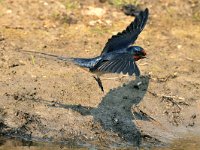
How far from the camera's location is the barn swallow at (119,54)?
637 cm

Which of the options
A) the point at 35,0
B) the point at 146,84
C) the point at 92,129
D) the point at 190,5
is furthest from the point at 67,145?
the point at 190,5

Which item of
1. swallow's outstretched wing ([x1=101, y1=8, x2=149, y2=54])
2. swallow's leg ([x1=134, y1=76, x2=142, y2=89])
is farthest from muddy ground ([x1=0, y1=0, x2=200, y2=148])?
swallow's outstretched wing ([x1=101, y1=8, x2=149, y2=54])

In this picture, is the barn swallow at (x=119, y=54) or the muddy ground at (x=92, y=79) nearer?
the barn swallow at (x=119, y=54)

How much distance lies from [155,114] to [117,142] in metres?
0.74

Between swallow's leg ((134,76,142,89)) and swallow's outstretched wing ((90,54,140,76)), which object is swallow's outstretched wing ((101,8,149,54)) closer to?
swallow's outstretched wing ((90,54,140,76))

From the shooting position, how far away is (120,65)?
6.27 meters

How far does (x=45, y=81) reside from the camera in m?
7.34

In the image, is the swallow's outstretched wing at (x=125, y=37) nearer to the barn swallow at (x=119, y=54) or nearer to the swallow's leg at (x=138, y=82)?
the barn swallow at (x=119, y=54)

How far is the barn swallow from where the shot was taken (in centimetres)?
637

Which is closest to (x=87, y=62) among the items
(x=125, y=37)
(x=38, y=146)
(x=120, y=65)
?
(x=125, y=37)

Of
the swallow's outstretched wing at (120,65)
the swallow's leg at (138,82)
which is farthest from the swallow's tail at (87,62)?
the swallow's leg at (138,82)

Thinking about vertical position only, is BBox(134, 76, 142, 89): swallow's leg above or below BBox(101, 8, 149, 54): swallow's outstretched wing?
below

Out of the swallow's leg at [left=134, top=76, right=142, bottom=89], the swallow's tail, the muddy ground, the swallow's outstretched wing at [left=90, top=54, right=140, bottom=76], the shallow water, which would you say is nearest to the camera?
the swallow's outstretched wing at [left=90, top=54, right=140, bottom=76]

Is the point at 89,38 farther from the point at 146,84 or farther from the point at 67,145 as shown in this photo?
the point at 67,145
